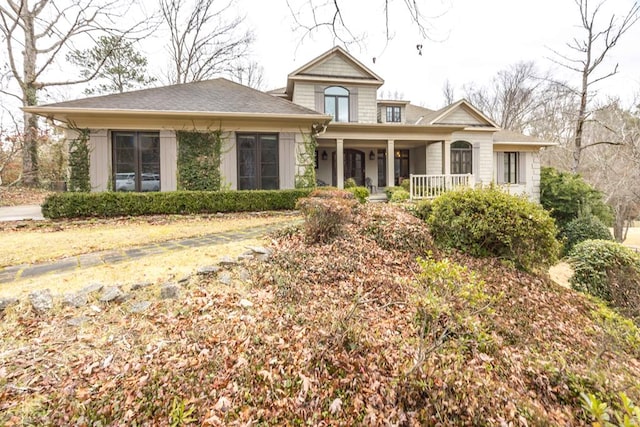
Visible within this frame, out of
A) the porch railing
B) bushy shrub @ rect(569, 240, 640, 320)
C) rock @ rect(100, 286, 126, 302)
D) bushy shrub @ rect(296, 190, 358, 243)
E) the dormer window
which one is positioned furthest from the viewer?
the dormer window

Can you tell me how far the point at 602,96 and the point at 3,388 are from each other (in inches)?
855

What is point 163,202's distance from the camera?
8695 mm

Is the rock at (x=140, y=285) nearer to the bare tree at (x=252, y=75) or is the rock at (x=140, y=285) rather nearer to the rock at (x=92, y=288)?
the rock at (x=92, y=288)

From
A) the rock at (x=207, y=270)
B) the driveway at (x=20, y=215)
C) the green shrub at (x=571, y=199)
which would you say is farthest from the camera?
the green shrub at (x=571, y=199)

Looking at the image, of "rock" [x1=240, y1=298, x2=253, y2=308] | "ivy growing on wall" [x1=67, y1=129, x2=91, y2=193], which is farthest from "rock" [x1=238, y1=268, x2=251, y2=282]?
"ivy growing on wall" [x1=67, y1=129, x2=91, y2=193]

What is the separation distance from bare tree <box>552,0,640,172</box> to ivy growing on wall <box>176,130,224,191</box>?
15.3 meters

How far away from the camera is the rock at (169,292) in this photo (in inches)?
126

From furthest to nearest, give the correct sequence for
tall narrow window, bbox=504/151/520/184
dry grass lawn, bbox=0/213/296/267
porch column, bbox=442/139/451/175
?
1. tall narrow window, bbox=504/151/520/184
2. porch column, bbox=442/139/451/175
3. dry grass lawn, bbox=0/213/296/267

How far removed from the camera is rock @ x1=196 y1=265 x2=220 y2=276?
375cm

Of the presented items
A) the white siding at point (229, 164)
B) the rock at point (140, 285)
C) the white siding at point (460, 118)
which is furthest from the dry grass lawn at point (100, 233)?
the white siding at point (460, 118)

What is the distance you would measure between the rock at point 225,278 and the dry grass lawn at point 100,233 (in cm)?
261

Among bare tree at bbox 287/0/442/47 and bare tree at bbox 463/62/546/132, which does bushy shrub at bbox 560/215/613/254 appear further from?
bare tree at bbox 463/62/546/132

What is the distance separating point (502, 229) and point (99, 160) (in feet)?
Answer: 35.7

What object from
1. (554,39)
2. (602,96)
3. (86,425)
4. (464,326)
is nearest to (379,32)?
(464,326)
